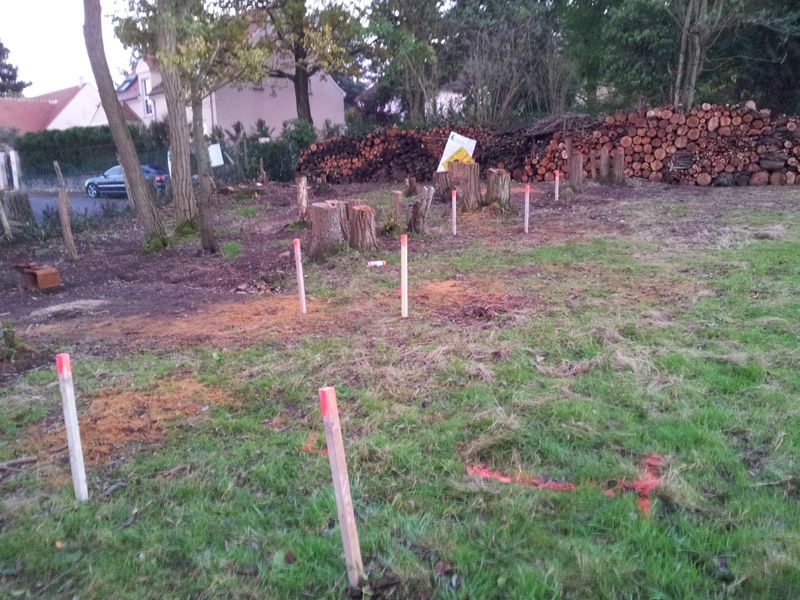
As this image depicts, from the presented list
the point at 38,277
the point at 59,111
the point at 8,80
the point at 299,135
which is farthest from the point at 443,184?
the point at 8,80

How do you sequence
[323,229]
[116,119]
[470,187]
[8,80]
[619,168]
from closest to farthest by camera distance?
[323,229]
[116,119]
[470,187]
[619,168]
[8,80]

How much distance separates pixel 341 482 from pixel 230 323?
4.38m

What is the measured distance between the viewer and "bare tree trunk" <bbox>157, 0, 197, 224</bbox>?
13.2 metres

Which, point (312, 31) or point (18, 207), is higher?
point (312, 31)

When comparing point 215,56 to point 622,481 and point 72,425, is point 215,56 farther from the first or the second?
point 622,481

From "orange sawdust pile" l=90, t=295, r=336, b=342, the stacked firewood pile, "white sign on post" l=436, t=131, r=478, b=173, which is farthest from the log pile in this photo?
"orange sawdust pile" l=90, t=295, r=336, b=342

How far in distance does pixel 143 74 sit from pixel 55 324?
36361 millimetres

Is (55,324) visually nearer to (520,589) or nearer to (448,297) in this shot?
(448,297)

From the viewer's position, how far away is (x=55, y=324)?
7352 millimetres

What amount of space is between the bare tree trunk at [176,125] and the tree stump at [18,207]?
3223 millimetres

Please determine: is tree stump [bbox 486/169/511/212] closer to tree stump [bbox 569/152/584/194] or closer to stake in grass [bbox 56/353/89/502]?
tree stump [bbox 569/152/584/194]

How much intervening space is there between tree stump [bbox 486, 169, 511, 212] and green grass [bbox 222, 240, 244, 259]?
5.02 metres

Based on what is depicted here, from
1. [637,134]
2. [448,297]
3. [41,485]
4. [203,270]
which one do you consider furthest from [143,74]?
[41,485]

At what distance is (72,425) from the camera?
3.56m
